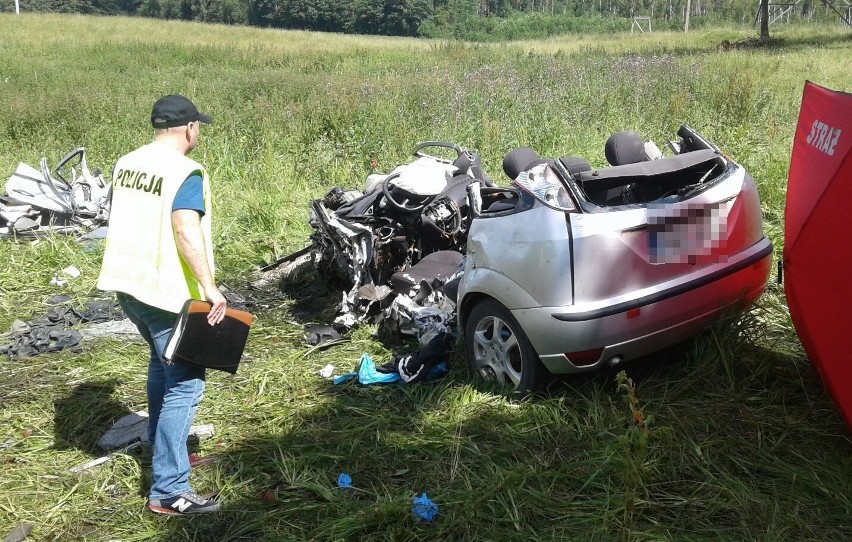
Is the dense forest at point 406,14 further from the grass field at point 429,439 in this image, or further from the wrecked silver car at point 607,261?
the wrecked silver car at point 607,261

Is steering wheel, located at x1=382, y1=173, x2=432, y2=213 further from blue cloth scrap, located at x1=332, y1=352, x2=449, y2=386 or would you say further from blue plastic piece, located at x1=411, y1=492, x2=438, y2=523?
blue plastic piece, located at x1=411, y1=492, x2=438, y2=523

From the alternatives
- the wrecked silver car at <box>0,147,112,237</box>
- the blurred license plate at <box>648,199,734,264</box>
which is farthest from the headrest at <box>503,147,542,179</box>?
the wrecked silver car at <box>0,147,112,237</box>

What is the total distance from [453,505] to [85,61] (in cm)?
2474

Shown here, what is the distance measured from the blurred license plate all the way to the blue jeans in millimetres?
2355

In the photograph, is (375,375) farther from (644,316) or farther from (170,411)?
(644,316)

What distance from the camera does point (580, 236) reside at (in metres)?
3.65

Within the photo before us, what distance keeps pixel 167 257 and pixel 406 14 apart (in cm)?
7584

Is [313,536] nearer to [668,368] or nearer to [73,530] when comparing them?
[73,530]

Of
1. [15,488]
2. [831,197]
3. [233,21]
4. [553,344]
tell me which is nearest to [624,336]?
[553,344]

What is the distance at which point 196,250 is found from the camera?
3369 millimetres

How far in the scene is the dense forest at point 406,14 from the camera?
221 feet

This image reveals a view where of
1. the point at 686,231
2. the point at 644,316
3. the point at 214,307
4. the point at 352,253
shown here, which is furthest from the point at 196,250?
the point at 352,253

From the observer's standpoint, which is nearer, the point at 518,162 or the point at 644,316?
the point at 644,316

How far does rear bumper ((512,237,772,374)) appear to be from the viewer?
3.66 meters
